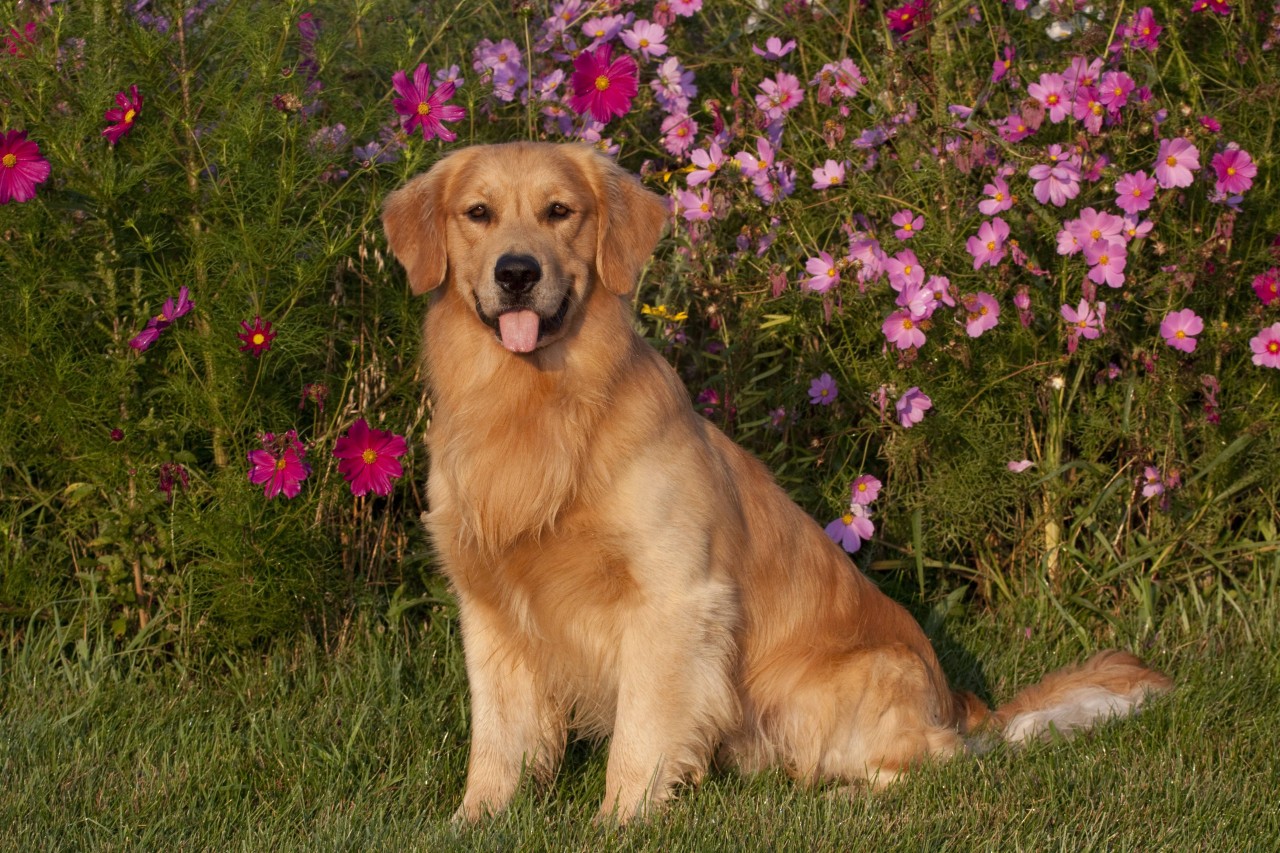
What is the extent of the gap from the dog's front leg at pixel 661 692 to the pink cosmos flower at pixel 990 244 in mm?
1503

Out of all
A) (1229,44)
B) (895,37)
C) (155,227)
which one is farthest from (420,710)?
(1229,44)

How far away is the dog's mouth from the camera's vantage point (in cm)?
347

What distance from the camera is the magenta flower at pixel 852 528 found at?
462 cm

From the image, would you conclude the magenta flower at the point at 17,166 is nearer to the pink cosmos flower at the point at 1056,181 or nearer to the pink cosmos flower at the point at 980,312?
the pink cosmos flower at the point at 980,312

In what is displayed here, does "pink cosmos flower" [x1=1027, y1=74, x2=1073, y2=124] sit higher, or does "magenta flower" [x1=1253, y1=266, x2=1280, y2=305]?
"pink cosmos flower" [x1=1027, y1=74, x2=1073, y2=124]

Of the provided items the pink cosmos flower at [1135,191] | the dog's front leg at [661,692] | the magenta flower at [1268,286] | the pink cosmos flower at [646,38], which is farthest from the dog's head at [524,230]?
the magenta flower at [1268,286]

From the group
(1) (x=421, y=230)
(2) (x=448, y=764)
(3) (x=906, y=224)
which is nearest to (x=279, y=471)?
(1) (x=421, y=230)

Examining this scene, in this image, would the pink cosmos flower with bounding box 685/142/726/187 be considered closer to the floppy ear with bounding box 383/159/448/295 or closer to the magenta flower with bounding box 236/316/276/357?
the floppy ear with bounding box 383/159/448/295

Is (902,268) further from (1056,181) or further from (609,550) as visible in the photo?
(609,550)

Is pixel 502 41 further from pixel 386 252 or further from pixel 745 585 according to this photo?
pixel 745 585

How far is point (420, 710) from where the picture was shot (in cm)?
416

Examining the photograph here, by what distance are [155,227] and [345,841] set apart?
197 centimetres

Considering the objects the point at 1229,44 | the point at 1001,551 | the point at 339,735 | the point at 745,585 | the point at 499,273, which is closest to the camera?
the point at 499,273

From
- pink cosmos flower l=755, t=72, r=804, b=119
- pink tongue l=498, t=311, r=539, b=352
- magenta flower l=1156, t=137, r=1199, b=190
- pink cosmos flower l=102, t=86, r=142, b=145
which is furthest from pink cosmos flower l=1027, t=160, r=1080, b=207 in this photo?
pink cosmos flower l=102, t=86, r=142, b=145
